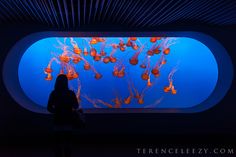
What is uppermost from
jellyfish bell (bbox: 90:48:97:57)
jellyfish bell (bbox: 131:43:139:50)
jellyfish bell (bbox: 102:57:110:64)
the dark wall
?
jellyfish bell (bbox: 131:43:139:50)

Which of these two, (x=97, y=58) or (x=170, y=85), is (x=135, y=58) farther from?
(x=170, y=85)

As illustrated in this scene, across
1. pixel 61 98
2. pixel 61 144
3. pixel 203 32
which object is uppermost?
pixel 203 32

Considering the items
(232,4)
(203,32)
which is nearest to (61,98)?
(232,4)

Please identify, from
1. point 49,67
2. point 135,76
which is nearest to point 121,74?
point 135,76

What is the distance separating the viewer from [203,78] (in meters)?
9.66

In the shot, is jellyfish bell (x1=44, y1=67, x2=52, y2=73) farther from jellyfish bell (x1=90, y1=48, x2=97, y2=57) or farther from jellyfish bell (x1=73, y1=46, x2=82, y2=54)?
jellyfish bell (x1=90, y1=48, x2=97, y2=57)

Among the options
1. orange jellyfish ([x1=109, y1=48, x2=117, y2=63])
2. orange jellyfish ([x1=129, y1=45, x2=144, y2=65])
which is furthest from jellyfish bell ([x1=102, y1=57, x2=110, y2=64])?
orange jellyfish ([x1=129, y1=45, x2=144, y2=65])

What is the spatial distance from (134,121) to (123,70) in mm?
4082

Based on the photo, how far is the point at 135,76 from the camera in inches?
403

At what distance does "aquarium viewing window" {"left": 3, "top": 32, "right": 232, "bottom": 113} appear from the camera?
9742 millimetres

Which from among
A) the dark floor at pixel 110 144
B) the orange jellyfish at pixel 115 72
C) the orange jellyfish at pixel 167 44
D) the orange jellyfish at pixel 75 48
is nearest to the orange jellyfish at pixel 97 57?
the orange jellyfish at pixel 75 48

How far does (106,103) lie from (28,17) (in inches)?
202

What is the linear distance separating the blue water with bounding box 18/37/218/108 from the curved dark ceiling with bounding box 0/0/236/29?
12.3ft

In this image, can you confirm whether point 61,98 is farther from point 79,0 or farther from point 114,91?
point 114,91
